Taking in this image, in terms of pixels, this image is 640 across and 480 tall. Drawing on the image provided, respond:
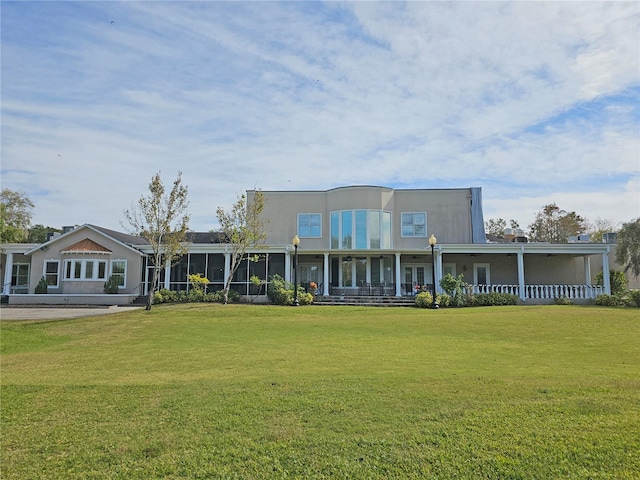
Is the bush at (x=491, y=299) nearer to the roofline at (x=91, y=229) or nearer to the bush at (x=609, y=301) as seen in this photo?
the bush at (x=609, y=301)

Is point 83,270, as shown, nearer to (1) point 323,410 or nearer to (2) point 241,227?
(2) point 241,227

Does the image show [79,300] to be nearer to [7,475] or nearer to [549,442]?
[7,475]

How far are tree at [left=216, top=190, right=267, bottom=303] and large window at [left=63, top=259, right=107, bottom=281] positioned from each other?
7.81 meters

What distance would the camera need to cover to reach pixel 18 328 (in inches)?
629

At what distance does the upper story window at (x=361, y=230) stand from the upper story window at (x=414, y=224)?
1383mm

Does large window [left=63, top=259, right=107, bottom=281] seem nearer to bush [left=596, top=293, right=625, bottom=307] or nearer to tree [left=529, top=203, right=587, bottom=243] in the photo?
bush [left=596, top=293, right=625, bottom=307]

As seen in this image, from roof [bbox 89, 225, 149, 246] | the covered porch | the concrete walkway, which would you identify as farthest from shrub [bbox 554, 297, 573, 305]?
roof [bbox 89, 225, 149, 246]

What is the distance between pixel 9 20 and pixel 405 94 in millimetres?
10481

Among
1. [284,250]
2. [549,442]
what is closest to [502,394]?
[549,442]

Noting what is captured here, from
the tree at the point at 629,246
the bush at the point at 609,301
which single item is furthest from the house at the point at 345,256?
the bush at the point at 609,301

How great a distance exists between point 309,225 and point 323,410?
2435 cm

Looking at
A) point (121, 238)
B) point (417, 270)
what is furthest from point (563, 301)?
point (121, 238)

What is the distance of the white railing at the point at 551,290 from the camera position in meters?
24.6

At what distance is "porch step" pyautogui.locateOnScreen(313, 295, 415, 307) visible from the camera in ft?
78.6
